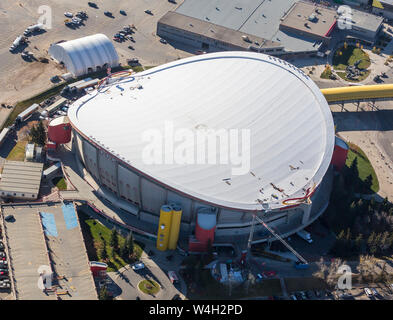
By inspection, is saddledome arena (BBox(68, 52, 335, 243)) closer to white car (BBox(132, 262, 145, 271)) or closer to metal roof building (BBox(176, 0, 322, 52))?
white car (BBox(132, 262, 145, 271))

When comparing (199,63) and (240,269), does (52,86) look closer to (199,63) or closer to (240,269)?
(199,63)

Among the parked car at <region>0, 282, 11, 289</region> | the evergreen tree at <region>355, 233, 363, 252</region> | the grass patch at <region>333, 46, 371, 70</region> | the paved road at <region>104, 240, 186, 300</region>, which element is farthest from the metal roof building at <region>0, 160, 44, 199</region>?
the grass patch at <region>333, 46, 371, 70</region>

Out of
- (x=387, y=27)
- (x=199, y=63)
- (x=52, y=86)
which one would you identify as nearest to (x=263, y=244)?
(x=199, y=63)

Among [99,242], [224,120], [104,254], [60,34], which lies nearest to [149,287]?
[104,254]

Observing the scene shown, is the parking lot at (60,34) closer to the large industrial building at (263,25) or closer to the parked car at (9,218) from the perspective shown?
the large industrial building at (263,25)

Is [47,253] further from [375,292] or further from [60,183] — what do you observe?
[375,292]

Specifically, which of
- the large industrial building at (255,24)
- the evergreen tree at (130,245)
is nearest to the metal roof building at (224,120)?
the evergreen tree at (130,245)
